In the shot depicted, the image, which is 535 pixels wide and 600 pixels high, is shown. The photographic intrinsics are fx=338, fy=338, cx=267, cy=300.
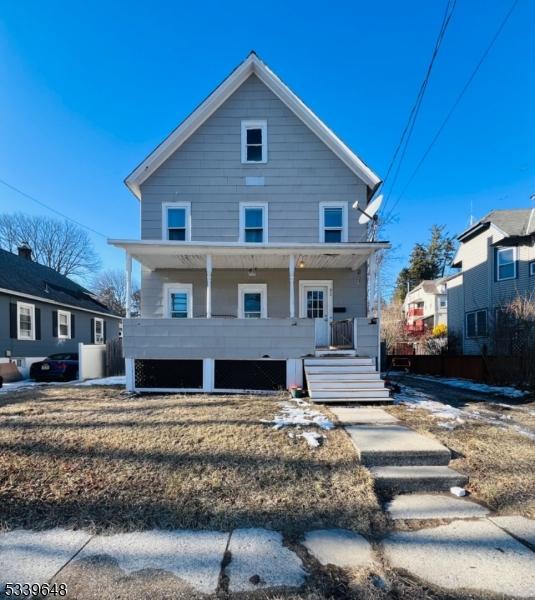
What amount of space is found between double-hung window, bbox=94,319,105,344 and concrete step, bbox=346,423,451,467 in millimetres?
19990

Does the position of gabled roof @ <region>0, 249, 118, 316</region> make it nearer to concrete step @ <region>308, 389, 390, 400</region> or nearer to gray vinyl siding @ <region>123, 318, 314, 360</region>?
gray vinyl siding @ <region>123, 318, 314, 360</region>

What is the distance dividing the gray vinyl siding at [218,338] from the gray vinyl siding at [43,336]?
811 cm

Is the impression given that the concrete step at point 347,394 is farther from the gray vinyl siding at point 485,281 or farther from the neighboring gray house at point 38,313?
the neighboring gray house at point 38,313

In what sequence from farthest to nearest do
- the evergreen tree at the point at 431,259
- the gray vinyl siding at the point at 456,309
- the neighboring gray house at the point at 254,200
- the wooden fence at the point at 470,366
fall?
the evergreen tree at the point at 431,259 < the gray vinyl siding at the point at 456,309 < the neighboring gray house at the point at 254,200 < the wooden fence at the point at 470,366

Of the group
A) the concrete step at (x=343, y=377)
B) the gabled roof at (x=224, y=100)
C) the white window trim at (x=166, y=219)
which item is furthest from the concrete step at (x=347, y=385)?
the gabled roof at (x=224, y=100)

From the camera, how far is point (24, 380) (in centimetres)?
1291

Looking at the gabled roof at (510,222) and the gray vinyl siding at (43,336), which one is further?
the gabled roof at (510,222)

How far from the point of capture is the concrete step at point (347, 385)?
705 centimetres

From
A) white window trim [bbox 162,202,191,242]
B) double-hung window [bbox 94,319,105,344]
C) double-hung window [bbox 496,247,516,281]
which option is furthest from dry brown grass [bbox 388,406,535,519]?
double-hung window [bbox 94,319,105,344]

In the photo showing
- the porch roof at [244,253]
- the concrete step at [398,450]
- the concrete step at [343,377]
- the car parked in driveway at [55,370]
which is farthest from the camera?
the car parked in driveway at [55,370]

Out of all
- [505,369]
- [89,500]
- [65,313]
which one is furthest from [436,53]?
[65,313]

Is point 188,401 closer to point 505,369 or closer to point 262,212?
point 262,212

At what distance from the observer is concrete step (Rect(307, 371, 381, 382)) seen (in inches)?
288

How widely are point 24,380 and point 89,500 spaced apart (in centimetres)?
1239
